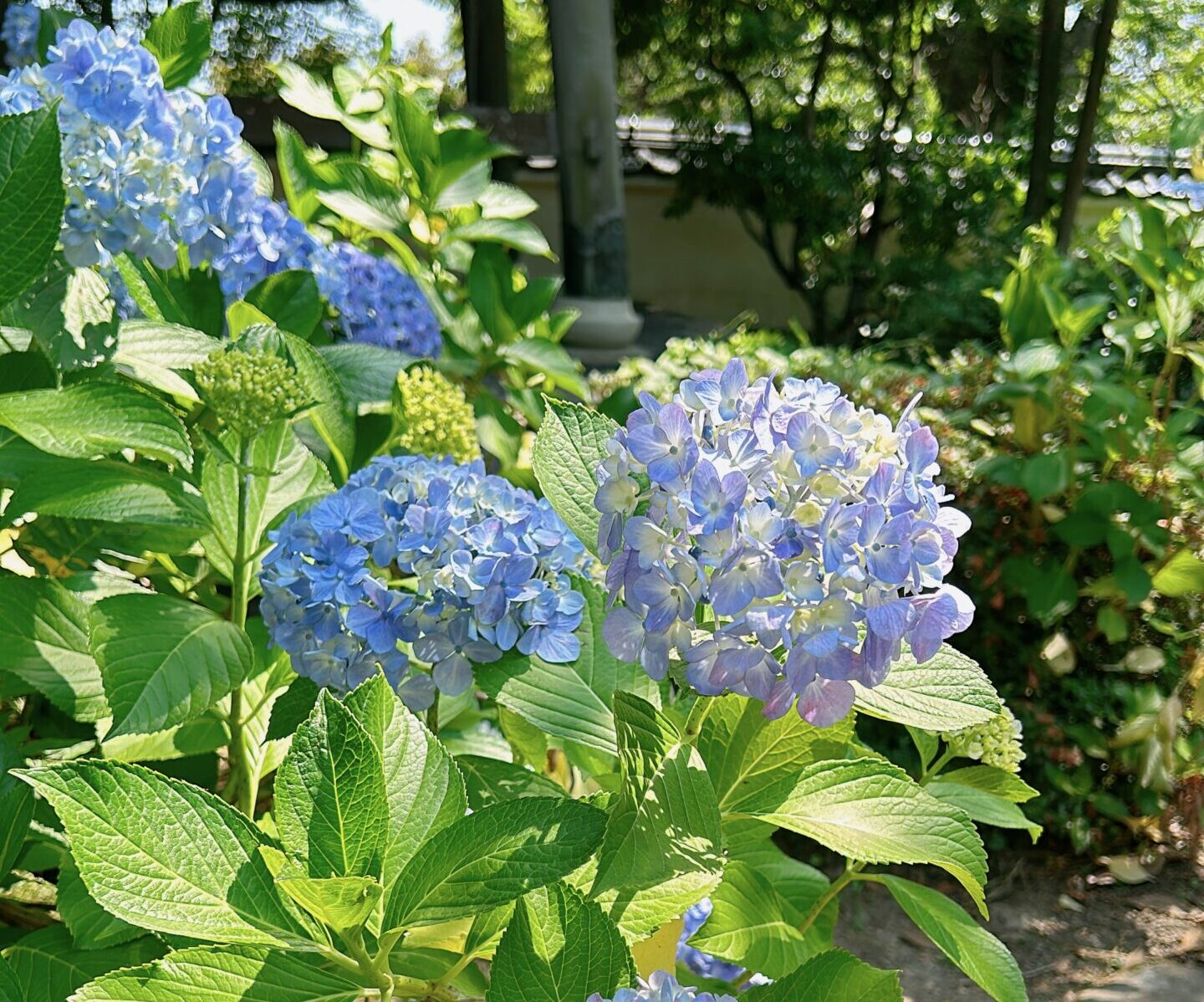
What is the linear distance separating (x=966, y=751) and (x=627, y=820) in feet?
1.31

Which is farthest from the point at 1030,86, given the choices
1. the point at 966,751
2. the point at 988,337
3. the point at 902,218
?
the point at 966,751

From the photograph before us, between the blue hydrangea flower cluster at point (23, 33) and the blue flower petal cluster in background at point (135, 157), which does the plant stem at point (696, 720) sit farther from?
the blue hydrangea flower cluster at point (23, 33)

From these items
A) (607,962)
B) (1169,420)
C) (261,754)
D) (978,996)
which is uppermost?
(607,962)

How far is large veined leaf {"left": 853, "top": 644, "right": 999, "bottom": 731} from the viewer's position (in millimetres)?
625

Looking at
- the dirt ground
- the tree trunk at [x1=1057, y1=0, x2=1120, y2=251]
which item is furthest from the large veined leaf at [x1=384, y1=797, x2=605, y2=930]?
the tree trunk at [x1=1057, y1=0, x2=1120, y2=251]

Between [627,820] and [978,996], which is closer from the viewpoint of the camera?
[627,820]

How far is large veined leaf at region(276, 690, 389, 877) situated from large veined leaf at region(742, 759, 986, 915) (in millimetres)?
224

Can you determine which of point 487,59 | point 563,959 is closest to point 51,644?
point 563,959

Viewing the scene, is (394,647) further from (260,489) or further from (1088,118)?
(1088,118)

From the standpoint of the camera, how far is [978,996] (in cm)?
244

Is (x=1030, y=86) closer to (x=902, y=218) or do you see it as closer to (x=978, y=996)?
(x=902, y=218)

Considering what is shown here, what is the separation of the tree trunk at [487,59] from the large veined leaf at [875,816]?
4.66 m

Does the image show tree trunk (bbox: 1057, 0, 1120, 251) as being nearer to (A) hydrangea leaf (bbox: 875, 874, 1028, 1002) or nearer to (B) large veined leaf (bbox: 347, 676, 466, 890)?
(A) hydrangea leaf (bbox: 875, 874, 1028, 1002)

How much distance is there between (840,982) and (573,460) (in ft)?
1.05
